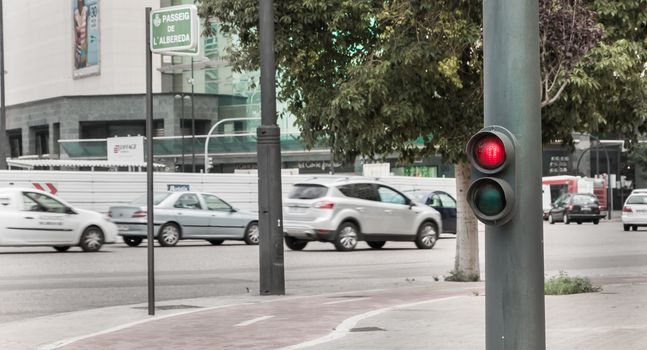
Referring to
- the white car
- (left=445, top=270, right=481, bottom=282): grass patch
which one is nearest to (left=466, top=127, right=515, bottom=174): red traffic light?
(left=445, top=270, right=481, bottom=282): grass patch

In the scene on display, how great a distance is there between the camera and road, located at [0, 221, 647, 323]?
14609mm

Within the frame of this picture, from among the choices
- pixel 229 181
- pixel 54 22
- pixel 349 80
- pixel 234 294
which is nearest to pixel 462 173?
pixel 349 80

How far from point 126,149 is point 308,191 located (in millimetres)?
37574

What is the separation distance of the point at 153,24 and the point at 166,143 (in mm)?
69387

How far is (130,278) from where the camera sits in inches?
688

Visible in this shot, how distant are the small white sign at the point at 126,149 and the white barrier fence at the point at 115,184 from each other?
19.6 m

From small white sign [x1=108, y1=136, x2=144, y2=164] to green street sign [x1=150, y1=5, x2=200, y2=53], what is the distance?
163 feet

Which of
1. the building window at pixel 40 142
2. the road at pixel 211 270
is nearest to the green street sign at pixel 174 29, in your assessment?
the road at pixel 211 270

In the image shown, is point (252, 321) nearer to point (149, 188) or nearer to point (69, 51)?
point (149, 188)

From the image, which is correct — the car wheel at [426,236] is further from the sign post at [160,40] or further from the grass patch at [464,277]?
the sign post at [160,40]

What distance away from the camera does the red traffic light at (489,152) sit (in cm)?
517

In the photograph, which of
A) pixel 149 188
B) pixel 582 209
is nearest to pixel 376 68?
pixel 149 188

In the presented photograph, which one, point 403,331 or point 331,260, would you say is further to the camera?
point 331,260

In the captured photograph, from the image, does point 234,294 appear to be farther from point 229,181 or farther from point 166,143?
point 166,143
